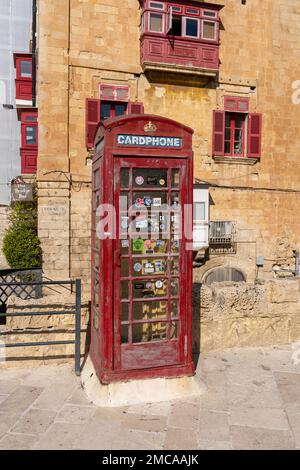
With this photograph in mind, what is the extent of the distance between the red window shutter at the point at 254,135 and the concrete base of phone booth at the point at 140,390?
43.2 feet

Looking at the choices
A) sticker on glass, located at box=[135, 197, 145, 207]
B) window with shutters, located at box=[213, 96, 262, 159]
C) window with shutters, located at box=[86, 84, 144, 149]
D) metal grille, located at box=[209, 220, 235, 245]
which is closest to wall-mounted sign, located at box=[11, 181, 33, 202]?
window with shutters, located at box=[86, 84, 144, 149]

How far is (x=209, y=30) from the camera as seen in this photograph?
1587 centimetres

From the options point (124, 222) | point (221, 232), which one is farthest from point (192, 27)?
point (124, 222)

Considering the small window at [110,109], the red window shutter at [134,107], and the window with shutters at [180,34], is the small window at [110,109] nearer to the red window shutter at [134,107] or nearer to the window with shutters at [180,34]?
the red window shutter at [134,107]

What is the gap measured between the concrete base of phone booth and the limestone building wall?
1014 centimetres

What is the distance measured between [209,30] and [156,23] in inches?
88.8

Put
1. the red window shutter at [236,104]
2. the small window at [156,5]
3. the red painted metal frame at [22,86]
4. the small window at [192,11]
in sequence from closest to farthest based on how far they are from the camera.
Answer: the small window at [156,5], the small window at [192,11], the red window shutter at [236,104], the red painted metal frame at [22,86]

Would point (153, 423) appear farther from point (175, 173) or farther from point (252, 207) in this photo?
point (252, 207)

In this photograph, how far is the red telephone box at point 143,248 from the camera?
194 inches

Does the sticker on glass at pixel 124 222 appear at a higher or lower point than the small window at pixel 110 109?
lower

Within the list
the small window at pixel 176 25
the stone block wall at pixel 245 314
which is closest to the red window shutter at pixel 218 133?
the small window at pixel 176 25

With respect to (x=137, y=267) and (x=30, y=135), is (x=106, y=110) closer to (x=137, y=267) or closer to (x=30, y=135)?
(x=30, y=135)

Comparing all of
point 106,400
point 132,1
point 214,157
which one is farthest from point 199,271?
point 106,400

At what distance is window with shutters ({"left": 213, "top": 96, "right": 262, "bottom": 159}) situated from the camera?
1631cm
